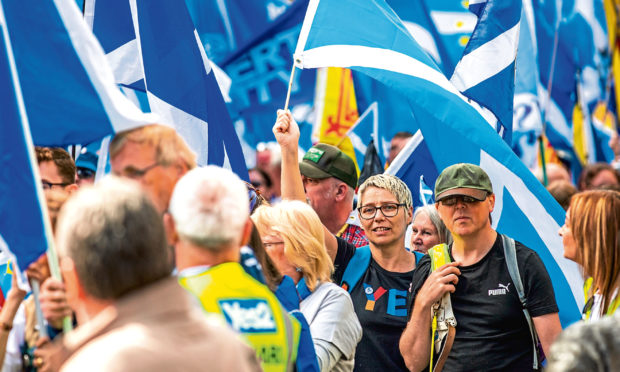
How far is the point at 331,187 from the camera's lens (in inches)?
247

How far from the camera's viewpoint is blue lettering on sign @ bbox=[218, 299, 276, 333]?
3.00 m

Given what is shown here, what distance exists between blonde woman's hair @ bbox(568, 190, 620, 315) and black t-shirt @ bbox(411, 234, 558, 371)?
0.34 m

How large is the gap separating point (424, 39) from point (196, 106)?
12.2 ft

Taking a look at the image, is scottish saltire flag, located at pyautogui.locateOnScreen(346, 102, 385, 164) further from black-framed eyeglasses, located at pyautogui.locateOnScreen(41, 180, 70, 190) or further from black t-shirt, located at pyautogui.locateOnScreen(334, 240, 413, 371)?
black-framed eyeglasses, located at pyautogui.locateOnScreen(41, 180, 70, 190)

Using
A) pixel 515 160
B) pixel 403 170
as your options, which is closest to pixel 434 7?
pixel 403 170

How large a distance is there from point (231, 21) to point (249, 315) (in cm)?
728

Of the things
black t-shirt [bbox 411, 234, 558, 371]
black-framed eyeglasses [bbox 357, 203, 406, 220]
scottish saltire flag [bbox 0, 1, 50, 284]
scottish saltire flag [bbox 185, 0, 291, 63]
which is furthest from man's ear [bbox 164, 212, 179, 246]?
scottish saltire flag [bbox 185, 0, 291, 63]

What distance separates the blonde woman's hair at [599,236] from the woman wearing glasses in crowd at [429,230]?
161cm

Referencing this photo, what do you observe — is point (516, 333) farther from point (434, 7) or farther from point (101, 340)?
point (434, 7)

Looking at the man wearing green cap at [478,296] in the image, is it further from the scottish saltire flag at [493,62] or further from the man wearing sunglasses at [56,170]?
the man wearing sunglasses at [56,170]

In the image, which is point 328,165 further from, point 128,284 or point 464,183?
point 128,284

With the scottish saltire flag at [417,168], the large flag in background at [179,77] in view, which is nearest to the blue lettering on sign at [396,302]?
the large flag in background at [179,77]

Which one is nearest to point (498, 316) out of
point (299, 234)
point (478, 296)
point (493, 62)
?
point (478, 296)

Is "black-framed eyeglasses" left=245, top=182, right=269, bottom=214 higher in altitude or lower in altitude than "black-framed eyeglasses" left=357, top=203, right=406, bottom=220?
higher
